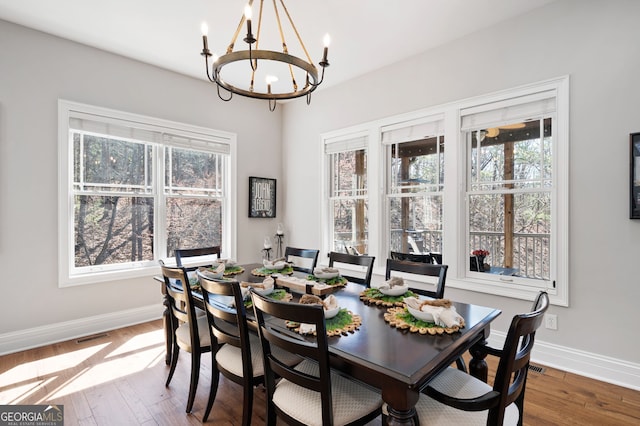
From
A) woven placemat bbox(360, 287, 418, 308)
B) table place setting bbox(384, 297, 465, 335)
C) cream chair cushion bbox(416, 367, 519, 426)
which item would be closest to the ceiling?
woven placemat bbox(360, 287, 418, 308)

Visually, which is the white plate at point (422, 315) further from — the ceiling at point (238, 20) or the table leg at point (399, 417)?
the ceiling at point (238, 20)

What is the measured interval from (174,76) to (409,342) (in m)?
4.22

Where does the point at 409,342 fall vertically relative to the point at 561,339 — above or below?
above

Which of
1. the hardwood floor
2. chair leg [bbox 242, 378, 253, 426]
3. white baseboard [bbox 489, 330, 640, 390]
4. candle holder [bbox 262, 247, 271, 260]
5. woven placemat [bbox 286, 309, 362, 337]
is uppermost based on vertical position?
woven placemat [bbox 286, 309, 362, 337]

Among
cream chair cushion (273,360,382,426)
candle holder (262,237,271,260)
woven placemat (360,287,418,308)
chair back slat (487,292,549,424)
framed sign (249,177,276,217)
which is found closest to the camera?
chair back slat (487,292,549,424)

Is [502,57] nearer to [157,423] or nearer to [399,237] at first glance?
[399,237]

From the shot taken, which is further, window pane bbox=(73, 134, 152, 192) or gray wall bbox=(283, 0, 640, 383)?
window pane bbox=(73, 134, 152, 192)

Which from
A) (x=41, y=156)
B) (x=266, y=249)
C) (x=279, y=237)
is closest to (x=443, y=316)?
(x=266, y=249)

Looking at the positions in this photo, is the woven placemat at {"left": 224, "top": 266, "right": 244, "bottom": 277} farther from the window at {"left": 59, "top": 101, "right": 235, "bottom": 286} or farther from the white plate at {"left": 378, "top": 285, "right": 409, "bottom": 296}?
the window at {"left": 59, "top": 101, "right": 235, "bottom": 286}

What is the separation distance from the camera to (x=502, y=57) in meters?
3.06

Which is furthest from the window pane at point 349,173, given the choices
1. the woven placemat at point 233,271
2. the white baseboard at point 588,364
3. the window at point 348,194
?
the white baseboard at point 588,364

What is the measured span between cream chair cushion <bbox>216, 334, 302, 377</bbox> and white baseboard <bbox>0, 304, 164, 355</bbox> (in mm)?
2351

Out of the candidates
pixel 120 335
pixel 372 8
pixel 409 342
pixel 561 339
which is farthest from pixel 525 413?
pixel 120 335

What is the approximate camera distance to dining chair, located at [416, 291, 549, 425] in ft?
4.01
